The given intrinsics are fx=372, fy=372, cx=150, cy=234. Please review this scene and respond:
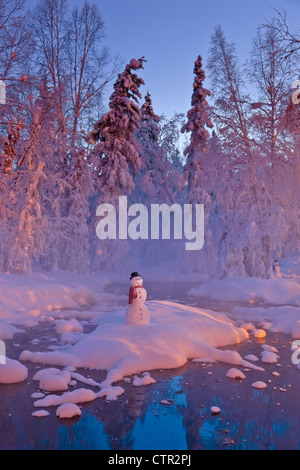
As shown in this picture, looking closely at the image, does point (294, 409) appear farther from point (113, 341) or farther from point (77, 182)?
point (77, 182)

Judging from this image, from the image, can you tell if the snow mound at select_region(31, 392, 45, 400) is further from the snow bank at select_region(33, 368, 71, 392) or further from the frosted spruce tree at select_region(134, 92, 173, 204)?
the frosted spruce tree at select_region(134, 92, 173, 204)

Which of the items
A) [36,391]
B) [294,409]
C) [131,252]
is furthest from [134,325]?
[131,252]

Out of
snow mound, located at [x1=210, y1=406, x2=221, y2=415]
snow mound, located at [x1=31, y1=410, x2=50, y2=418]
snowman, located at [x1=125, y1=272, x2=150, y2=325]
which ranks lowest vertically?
snow mound, located at [x1=210, y1=406, x2=221, y2=415]

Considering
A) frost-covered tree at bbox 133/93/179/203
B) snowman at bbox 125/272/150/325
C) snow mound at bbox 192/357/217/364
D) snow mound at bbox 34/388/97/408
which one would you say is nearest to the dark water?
snow mound at bbox 34/388/97/408

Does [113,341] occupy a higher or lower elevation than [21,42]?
lower

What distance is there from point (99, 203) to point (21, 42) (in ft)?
33.9

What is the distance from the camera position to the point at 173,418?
14.6ft

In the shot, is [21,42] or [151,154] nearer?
[21,42]

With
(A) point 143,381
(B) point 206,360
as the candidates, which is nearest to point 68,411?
(A) point 143,381

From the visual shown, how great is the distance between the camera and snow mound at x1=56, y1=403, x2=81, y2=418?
174 inches

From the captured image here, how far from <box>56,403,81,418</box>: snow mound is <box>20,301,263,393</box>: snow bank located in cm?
94

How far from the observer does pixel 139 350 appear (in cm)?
654
